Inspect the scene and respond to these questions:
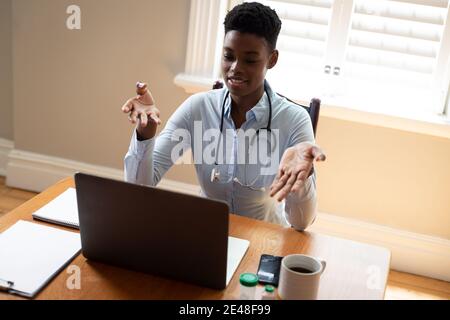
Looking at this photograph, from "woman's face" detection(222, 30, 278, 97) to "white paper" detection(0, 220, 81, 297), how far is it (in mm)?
611

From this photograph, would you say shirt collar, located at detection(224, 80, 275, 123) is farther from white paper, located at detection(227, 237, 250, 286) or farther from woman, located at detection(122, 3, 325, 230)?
white paper, located at detection(227, 237, 250, 286)

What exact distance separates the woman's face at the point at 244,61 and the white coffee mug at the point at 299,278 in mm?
638

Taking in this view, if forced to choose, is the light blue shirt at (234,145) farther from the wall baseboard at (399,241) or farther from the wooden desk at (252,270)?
the wall baseboard at (399,241)

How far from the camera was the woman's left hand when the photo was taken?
139 centimetres

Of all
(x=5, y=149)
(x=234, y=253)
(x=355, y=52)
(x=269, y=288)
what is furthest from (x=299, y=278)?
(x=5, y=149)

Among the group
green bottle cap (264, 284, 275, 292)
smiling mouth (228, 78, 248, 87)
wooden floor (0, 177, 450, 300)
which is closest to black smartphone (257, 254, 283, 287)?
green bottle cap (264, 284, 275, 292)

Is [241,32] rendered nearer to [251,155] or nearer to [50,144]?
[251,155]

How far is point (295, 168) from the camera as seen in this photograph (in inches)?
56.0

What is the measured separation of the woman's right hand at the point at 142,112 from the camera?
156cm

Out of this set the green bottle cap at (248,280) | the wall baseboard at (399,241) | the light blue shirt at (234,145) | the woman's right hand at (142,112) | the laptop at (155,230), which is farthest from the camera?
the wall baseboard at (399,241)

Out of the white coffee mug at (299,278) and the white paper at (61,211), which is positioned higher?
the white coffee mug at (299,278)

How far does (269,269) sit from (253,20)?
0.69m

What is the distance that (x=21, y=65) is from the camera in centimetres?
301

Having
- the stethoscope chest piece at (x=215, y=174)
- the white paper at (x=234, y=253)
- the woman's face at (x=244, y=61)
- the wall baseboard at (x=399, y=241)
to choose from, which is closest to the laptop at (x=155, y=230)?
the white paper at (x=234, y=253)
